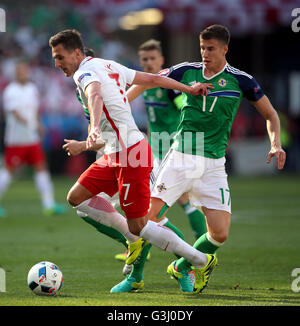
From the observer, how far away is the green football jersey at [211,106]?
21.2 feet


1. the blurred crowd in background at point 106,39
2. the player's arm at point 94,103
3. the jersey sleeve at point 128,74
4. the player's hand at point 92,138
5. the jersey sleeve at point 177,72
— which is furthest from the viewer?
the blurred crowd in background at point 106,39

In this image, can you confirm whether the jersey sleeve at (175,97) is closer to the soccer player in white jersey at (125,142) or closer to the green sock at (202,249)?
the soccer player in white jersey at (125,142)

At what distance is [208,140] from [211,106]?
307 mm

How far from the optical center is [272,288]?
638cm

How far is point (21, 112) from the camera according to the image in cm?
1295

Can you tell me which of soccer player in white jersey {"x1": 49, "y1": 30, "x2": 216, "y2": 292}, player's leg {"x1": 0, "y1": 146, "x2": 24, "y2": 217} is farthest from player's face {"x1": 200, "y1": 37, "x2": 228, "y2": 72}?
player's leg {"x1": 0, "y1": 146, "x2": 24, "y2": 217}

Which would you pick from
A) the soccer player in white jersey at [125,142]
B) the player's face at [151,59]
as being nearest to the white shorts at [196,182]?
the soccer player in white jersey at [125,142]

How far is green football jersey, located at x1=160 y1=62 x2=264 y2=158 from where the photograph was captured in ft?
21.2

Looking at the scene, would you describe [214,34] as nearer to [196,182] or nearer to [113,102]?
[113,102]

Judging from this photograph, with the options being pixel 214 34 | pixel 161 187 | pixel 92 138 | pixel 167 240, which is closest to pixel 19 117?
pixel 161 187

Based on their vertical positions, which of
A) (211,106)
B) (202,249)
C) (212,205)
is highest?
(211,106)

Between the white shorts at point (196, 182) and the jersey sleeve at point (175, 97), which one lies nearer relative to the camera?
the white shorts at point (196, 182)

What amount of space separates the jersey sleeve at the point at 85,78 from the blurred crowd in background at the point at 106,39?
1510cm
